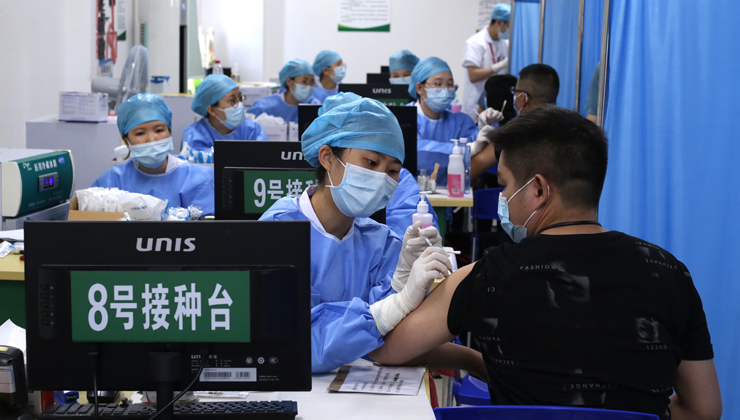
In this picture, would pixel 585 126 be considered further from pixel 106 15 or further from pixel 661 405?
pixel 106 15

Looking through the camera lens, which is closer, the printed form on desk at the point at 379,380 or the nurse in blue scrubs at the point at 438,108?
the printed form on desk at the point at 379,380

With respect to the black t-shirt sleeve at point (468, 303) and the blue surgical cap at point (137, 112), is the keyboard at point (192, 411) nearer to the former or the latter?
the black t-shirt sleeve at point (468, 303)

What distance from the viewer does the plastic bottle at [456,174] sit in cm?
355

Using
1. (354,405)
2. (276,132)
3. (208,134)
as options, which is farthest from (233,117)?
(354,405)

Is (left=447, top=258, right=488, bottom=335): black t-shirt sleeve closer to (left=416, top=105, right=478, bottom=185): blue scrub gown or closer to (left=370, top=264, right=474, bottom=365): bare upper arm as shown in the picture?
(left=370, top=264, right=474, bottom=365): bare upper arm

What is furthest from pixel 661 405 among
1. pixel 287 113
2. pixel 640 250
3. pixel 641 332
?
pixel 287 113

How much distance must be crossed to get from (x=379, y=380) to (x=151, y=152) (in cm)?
195

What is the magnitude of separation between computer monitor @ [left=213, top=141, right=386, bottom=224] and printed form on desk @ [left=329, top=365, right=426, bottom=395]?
0.77 meters

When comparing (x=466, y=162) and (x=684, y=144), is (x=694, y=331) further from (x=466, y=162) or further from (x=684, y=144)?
(x=466, y=162)

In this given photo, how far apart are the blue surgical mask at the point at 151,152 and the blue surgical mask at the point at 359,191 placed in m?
1.55

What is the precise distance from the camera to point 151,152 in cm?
294

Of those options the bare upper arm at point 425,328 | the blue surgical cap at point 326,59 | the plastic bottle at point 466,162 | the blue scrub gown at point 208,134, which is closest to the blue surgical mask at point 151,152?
the blue scrub gown at point 208,134

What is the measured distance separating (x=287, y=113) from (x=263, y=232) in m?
4.94

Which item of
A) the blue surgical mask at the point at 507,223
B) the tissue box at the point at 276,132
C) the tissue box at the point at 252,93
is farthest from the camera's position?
the tissue box at the point at 252,93
